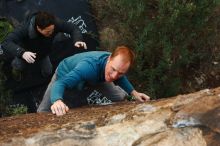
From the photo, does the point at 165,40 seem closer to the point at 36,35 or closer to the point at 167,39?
the point at 167,39

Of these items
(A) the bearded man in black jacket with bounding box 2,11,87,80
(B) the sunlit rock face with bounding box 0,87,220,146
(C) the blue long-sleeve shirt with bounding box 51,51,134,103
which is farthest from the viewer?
(A) the bearded man in black jacket with bounding box 2,11,87,80

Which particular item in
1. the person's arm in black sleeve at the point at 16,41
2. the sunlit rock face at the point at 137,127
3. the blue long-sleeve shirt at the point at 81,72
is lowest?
the sunlit rock face at the point at 137,127

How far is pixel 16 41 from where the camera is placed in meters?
3.79

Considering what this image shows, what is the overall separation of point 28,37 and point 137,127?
1694 millimetres

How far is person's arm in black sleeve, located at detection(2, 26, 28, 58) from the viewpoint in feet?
12.0

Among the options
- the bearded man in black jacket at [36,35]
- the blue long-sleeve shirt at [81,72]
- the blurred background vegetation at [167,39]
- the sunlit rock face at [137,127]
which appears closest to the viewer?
the sunlit rock face at [137,127]

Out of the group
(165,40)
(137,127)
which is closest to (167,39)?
(165,40)

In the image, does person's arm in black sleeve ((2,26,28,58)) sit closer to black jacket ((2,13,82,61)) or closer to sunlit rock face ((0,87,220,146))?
black jacket ((2,13,82,61))

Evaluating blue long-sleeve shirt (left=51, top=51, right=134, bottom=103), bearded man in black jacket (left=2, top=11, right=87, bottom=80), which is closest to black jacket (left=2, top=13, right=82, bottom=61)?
bearded man in black jacket (left=2, top=11, right=87, bottom=80)

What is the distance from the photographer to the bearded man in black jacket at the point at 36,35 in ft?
11.8

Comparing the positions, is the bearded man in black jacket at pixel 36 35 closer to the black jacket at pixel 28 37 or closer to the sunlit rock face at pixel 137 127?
the black jacket at pixel 28 37

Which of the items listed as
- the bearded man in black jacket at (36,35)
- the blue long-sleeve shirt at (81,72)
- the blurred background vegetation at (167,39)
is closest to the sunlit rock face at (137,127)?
the blue long-sleeve shirt at (81,72)

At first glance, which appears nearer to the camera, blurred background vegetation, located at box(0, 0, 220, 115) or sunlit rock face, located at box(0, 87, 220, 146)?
sunlit rock face, located at box(0, 87, 220, 146)

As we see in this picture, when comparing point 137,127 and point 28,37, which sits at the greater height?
point 28,37
